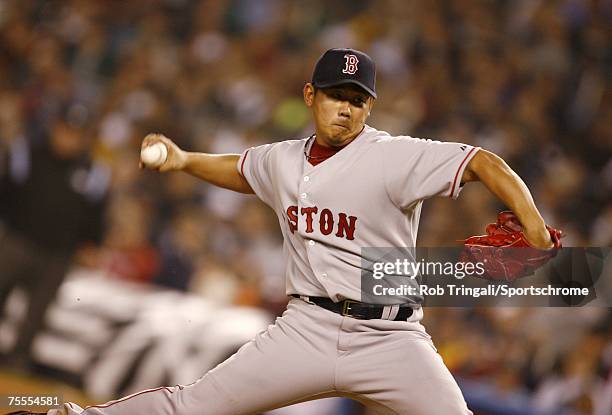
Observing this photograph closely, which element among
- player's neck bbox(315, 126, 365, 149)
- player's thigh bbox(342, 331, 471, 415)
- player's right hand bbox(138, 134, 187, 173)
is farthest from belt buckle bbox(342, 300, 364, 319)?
player's right hand bbox(138, 134, 187, 173)

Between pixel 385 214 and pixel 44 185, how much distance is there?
3731 mm

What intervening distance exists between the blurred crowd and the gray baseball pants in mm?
2585

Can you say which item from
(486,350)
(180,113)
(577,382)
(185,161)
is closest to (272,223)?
(180,113)

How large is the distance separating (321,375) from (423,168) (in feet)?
2.27

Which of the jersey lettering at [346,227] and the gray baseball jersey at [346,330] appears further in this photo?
the jersey lettering at [346,227]

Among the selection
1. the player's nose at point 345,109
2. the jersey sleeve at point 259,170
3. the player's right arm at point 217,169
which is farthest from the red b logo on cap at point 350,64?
the player's right arm at point 217,169

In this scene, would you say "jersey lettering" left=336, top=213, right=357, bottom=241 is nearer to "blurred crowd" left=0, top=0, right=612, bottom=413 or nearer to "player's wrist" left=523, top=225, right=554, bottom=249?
"player's wrist" left=523, top=225, right=554, bottom=249

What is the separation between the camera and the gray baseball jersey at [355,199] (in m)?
2.74

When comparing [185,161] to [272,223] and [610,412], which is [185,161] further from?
[272,223]

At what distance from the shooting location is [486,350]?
5.35 meters

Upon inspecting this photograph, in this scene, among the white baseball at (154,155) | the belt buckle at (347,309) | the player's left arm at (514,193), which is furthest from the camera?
the white baseball at (154,155)

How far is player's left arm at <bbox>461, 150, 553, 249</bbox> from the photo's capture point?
2600 mm

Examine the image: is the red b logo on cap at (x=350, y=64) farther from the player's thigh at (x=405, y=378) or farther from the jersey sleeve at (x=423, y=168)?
the player's thigh at (x=405, y=378)

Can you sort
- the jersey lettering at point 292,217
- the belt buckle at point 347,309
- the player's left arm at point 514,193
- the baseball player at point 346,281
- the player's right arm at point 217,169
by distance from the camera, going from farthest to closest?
1. the player's right arm at point 217,169
2. the jersey lettering at point 292,217
3. the belt buckle at point 347,309
4. the baseball player at point 346,281
5. the player's left arm at point 514,193
